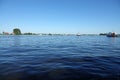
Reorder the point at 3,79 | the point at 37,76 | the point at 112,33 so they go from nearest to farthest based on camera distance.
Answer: the point at 3,79 < the point at 37,76 < the point at 112,33

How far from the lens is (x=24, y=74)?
6535 millimetres

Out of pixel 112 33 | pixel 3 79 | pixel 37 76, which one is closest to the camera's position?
pixel 3 79

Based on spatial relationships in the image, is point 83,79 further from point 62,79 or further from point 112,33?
point 112,33

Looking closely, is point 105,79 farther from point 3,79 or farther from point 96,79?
point 3,79

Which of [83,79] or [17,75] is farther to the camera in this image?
[17,75]

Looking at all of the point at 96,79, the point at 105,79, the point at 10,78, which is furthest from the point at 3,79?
the point at 105,79

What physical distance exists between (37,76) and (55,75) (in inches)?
36.4

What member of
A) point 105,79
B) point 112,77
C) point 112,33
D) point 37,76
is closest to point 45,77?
point 37,76

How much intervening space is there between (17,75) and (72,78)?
9.33 feet

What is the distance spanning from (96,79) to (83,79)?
612 millimetres

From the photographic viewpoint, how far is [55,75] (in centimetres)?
644

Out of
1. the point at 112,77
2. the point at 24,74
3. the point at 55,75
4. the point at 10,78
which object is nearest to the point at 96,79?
the point at 112,77

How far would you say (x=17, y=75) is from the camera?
252 inches

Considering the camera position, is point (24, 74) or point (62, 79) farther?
point (24, 74)
